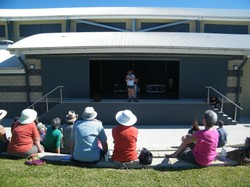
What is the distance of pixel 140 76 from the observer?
13.8 metres

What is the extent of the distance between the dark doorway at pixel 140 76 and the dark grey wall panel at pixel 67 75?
9.06 ft

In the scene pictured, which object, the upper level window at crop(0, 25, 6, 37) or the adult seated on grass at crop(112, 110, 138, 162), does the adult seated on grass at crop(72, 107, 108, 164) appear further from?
the upper level window at crop(0, 25, 6, 37)

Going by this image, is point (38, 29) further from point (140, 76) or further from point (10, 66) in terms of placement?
point (140, 76)

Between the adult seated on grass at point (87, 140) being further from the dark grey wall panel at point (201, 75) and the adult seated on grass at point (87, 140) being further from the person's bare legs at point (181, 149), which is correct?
the dark grey wall panel at point (201, 75)

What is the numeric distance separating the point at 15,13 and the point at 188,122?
56.9ft

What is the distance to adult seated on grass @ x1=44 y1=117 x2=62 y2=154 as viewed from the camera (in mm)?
5039

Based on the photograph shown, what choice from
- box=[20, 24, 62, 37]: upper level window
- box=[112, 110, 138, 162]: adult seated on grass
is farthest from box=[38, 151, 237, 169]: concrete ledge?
box=[20, 24, 62, 37]: upper level window

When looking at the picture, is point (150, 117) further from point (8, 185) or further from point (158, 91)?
point (8, 185)

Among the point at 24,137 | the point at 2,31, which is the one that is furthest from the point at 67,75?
the point at 2,31

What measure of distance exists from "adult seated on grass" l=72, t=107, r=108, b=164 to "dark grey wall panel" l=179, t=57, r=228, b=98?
691 cm

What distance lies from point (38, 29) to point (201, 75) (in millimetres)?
13666

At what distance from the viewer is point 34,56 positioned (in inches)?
411

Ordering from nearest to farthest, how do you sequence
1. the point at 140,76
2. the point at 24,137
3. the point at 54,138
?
the point at 24,137
the point at 54,138
the point at 140,76

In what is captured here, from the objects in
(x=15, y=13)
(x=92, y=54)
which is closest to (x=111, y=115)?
(x=92, y=54)
